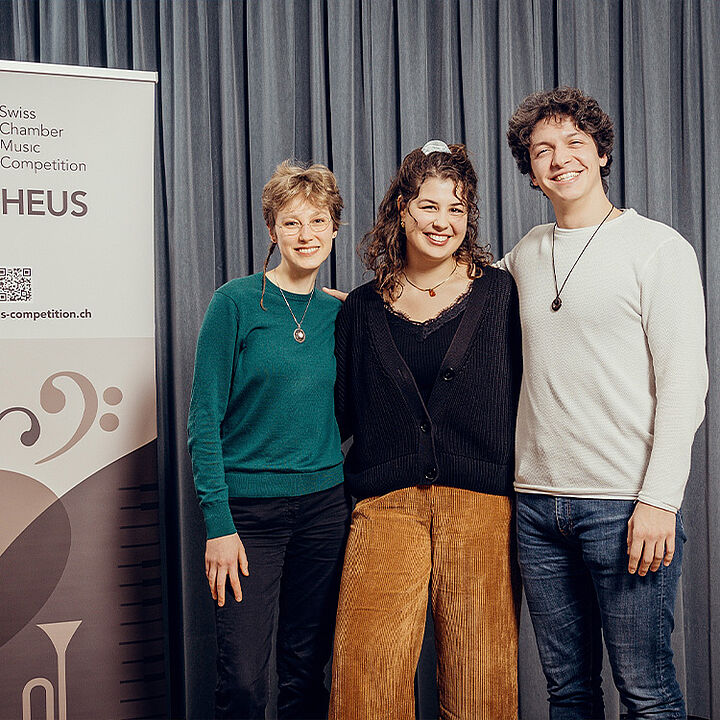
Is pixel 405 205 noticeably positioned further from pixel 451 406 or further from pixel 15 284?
pixel 15 284

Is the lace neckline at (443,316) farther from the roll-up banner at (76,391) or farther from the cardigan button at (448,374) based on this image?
the roll-up banner at (76,391)

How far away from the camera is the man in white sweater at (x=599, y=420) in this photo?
146 centimetres

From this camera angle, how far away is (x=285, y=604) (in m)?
1.75

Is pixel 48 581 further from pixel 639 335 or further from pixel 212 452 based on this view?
pixel 639 335

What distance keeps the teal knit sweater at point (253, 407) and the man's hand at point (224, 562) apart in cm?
3

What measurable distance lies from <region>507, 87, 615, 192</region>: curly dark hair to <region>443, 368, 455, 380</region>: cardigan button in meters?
0.53

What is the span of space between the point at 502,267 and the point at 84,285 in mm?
1059

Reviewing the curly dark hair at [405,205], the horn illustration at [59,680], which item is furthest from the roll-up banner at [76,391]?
the curly dark hair at [405,205]

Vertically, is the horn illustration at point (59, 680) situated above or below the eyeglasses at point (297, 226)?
below

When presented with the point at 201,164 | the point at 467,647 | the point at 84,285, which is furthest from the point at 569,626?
the point at 201,164

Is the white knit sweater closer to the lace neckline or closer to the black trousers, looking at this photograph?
the lace neckline

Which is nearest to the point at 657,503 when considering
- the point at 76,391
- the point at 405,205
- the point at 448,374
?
the point at 448,374

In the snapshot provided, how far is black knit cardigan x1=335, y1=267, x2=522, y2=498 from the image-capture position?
1600mm

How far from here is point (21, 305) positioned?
1837mm
